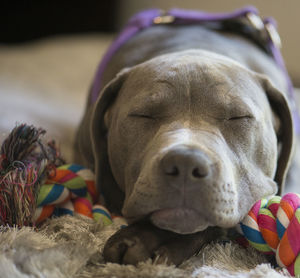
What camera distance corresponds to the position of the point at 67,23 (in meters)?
4.57

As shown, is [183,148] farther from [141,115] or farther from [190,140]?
[141,115]

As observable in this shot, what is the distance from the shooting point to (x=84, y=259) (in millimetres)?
1021

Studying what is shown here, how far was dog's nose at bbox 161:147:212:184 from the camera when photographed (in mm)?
1020

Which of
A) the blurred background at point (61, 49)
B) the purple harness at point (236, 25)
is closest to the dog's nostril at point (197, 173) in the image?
the blurred background at point (61, 49)

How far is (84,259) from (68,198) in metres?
0.31

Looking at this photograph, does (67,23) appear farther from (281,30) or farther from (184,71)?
(184,71)

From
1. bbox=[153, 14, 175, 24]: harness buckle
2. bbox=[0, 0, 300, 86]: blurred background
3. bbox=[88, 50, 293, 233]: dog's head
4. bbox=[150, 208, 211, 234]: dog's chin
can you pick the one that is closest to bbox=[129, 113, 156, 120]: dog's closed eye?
bbox=[88, 50, 293, 233]: dog's head

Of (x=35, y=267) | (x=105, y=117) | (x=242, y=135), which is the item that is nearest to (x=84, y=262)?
(x=35, y=267)

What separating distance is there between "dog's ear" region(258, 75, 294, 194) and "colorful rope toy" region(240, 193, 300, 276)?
1.04 ft

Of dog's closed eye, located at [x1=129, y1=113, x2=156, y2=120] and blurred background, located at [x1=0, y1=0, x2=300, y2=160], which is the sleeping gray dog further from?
blurred background, located at [x1=0, y1=0, x2=300, y2=160]

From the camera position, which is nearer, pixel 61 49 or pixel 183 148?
pixel 183 148

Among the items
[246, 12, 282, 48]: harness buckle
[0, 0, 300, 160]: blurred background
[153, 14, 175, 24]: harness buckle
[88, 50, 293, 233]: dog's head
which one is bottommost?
[0, 0, 300, 160]: blurred background

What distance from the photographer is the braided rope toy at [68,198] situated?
4.09ft

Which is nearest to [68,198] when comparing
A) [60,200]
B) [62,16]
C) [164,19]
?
[60,200]
